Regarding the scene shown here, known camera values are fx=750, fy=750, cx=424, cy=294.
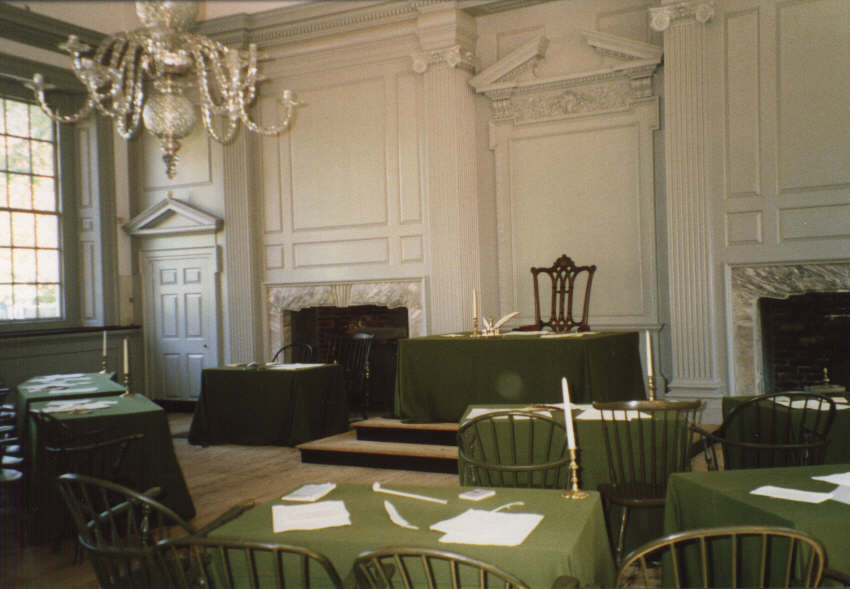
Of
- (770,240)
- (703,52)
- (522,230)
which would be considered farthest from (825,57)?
(522,230)

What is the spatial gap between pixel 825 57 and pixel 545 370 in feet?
11.8

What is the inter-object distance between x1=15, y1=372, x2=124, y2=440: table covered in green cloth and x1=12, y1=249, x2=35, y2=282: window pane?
8.05ft

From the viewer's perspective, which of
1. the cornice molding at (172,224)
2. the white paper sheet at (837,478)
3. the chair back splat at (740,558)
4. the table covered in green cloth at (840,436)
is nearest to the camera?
the chair back splat at (740,558)

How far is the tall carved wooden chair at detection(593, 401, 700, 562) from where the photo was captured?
311cm

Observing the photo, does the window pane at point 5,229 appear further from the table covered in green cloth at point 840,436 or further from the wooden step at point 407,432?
the table covered in green cloth at point 840,436

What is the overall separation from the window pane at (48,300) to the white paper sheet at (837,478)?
8.39 meters

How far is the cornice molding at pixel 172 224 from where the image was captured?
→ 9.06 metres

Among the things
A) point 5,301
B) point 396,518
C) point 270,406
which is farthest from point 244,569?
point 5,301

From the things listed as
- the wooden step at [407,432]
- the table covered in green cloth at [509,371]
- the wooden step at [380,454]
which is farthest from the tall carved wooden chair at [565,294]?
the wooden step at [380,454]

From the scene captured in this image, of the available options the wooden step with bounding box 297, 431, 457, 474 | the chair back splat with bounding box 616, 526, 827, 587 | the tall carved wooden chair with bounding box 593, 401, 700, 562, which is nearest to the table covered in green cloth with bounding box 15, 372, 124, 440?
the wooden step with bounding box 297, 431, 457, 474

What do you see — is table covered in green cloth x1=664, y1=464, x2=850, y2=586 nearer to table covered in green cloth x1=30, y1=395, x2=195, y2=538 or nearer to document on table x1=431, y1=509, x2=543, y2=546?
document on table x1=431, y1=509, x2=543, y2=546

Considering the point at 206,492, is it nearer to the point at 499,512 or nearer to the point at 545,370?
the point at 545,370

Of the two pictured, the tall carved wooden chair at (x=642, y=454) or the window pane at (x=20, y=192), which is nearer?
the tall carved wooden chair at (x=642, y=454)

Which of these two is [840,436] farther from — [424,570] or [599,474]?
[424,570]
